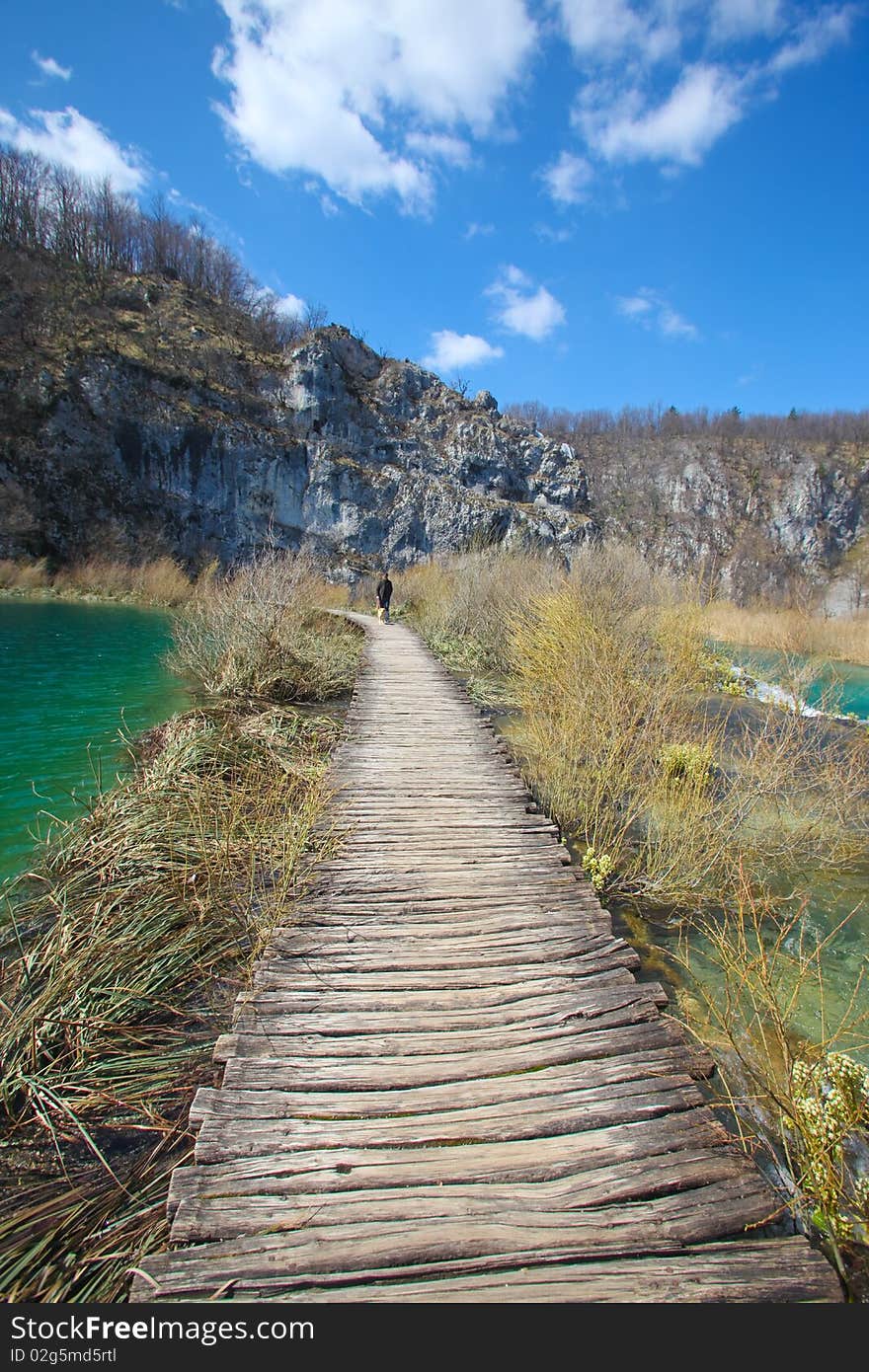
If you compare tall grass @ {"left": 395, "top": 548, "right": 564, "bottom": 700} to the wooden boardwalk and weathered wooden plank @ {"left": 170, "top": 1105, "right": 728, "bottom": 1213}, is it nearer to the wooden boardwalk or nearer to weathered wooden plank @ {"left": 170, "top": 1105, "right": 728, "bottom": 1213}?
the wooden boardwalk

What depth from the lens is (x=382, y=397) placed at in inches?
1975

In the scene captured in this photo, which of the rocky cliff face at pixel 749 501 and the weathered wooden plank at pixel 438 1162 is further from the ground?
the rocky cliff face at pixel 749 501

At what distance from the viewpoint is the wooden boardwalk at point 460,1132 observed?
1.63 m

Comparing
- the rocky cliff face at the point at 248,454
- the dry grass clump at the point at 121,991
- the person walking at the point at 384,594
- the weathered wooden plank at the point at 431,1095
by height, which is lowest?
the dry grass clump at the point at 121,991

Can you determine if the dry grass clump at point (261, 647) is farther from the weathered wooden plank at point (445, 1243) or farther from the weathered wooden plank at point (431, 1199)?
the weathered wooden plank at point (445, 1243)

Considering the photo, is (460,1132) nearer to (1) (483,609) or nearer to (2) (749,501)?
(1) (483,609)

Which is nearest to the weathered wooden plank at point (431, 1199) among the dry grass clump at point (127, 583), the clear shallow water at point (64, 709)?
the clear shallow water at point (64, 709)

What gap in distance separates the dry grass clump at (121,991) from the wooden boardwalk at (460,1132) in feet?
1.28

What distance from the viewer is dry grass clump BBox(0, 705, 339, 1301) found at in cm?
196

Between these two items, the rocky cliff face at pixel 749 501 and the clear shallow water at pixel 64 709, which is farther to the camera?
the rocky cliff face at pixel 749 501

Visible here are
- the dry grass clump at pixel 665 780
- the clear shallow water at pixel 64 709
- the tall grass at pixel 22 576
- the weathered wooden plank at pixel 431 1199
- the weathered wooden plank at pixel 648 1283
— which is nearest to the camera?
the weathered wooden plank at pixel 648 1283

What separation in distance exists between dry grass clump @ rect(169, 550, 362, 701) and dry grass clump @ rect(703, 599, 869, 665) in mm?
11262

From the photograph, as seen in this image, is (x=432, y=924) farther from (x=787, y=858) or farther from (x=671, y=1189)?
(x=787, y=858)

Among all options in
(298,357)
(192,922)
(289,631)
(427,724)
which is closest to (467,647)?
(289,631)
